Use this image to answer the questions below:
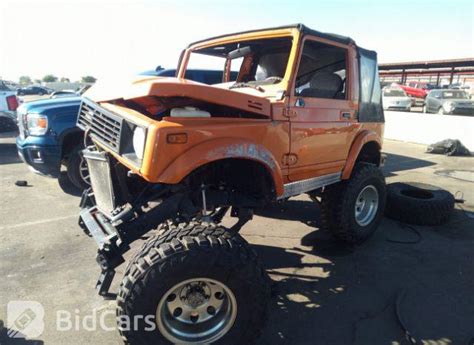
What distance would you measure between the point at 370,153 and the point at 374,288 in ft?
6.19

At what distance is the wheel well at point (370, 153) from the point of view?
4340 millimetres

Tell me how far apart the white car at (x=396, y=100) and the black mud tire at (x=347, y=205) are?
17.2 metres

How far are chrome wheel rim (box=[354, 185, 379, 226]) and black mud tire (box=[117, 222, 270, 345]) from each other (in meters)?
2.32

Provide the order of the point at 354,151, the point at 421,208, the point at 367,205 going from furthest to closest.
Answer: the point at 421,208
the point at 367,205
the point at 354,151

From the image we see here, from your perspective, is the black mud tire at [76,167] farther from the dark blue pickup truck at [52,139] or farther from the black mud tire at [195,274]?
the black mud tire at [195,274]

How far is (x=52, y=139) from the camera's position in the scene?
5152mm

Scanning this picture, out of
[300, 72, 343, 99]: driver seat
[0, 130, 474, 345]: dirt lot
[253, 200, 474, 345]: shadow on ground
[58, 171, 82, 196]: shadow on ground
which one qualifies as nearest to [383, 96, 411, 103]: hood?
[0, 130, 474, 345]: dirt lot

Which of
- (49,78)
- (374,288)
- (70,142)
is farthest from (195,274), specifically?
(49,78)

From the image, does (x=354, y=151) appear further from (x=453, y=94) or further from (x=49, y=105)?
(x=453, y=94)

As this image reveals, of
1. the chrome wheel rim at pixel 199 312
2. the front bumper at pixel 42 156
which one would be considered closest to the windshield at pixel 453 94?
the front bumper at pixel 42 156

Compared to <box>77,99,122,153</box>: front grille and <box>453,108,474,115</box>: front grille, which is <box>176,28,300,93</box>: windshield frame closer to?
<box>77,99,122,153</box>: front grille

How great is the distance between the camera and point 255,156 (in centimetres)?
266

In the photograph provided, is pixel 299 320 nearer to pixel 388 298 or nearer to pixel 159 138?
pixel 388 298

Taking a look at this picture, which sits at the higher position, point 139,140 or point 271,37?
point 271,37
